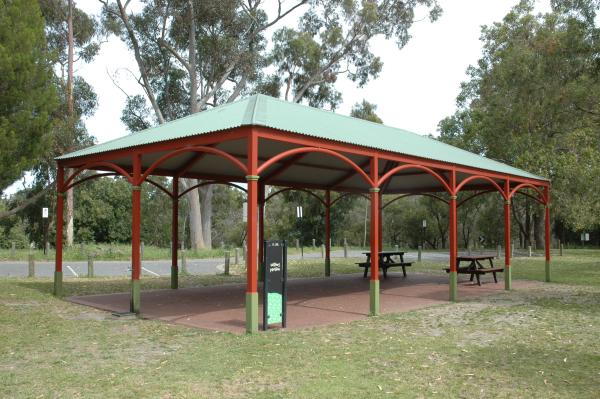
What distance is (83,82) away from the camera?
2959 centimetres

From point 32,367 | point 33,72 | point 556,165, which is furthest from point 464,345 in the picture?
point 556,165

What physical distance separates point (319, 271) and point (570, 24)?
42.3 feet

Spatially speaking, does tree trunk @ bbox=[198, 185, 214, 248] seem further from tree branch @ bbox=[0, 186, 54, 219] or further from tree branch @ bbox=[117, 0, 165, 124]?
tree branch @ bbox=[0, 186, 54, 219]

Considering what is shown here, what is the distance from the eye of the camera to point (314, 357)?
21.1ft

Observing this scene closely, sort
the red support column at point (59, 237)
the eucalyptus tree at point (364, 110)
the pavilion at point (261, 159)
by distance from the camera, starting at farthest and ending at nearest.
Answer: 1. the eucalyptus tree at point (364, 110)
2. the red support column at point (59, 237)
3. the pavilion at point (261, 159)

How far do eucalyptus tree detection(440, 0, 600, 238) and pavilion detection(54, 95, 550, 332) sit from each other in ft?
29.7

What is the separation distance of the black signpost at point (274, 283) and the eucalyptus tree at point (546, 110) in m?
17.3

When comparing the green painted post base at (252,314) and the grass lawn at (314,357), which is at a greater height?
the green painted post base at (252,314)

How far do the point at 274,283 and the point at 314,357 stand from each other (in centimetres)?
197

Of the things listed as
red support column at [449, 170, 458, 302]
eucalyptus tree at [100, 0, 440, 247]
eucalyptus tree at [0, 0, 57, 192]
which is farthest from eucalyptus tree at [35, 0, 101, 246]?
red support column at [449, 170, 458, 302]

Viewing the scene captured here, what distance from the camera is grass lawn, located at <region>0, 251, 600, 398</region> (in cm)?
524

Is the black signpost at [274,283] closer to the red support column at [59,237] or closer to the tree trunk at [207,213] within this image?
the red support column at [59,237]

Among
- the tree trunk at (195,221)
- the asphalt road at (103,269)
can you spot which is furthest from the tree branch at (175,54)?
the asphalt road at (103,269)

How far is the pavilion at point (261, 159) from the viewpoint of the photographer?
8.25 m
